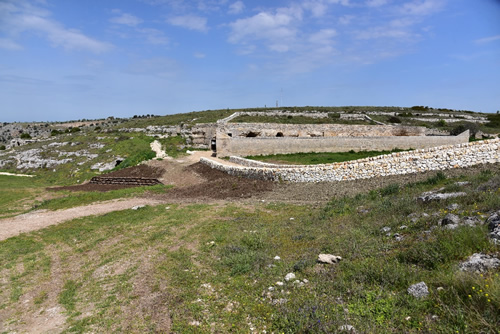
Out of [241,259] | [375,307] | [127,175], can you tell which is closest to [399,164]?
[241,259]

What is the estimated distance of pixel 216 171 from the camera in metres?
23.7

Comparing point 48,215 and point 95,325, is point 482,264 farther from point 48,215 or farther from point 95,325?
point 48,215

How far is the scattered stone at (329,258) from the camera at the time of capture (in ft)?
21.5

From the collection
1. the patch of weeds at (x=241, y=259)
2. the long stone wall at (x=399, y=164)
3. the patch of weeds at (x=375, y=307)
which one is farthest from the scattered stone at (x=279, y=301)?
the long stone wall at (x=399, y=164)

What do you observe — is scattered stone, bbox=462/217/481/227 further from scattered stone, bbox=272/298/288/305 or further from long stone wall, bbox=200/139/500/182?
long stone wall, bbox=200/139/500/182

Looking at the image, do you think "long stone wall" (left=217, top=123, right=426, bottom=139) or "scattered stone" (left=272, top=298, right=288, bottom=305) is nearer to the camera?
"scattered stone" (left=272, top=298, right=288, bottom=305)

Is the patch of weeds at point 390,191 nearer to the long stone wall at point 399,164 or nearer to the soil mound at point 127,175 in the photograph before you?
the long stone wall at point 399,164

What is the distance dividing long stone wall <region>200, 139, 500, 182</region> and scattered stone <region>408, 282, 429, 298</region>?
38.6 ft

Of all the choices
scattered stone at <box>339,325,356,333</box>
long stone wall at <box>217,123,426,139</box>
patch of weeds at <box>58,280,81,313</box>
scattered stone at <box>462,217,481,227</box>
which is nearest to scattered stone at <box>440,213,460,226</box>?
scattered stone at <box>462,217,481,227</box>

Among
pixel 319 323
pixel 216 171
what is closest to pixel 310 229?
pixel 319 323

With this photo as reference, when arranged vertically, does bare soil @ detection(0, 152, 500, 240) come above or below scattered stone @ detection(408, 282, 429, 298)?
below

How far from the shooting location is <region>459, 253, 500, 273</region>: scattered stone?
15.1 ft

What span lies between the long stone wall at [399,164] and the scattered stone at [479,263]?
11.0 metres

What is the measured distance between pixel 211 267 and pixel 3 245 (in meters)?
9.01
